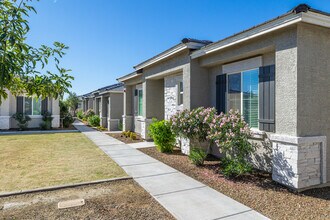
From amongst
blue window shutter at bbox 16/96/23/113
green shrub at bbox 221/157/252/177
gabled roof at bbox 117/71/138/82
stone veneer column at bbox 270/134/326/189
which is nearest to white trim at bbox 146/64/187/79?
gabled roof at bbox 117/71/138/82

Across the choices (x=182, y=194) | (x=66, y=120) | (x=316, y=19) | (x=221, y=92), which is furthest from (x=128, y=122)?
(x=316, y=19)

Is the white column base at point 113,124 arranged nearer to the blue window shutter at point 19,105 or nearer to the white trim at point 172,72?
the blue window shutter at point 19,105

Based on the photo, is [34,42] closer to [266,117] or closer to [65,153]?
[266,117]

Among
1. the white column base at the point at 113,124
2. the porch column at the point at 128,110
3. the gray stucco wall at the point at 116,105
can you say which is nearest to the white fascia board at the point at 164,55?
the porch column at the point at 128,110

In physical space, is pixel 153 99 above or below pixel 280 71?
below

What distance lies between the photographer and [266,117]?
6875 millimetres

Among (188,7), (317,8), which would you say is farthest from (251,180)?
(188,7)

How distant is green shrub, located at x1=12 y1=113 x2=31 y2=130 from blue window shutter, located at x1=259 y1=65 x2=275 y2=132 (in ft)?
67.1

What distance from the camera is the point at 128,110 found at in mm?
18094

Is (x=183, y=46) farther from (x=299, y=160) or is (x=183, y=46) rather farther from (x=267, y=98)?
(x=299, y=160)

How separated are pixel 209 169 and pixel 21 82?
6.26m

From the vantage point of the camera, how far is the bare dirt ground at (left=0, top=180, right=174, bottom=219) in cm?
440

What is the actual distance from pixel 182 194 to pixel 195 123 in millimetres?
3120

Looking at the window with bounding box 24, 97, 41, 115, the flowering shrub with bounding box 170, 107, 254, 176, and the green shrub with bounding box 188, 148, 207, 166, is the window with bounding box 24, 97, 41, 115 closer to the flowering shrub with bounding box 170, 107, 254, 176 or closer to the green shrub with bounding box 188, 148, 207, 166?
the green shrub with bounding box 188, 148, 207, 166
